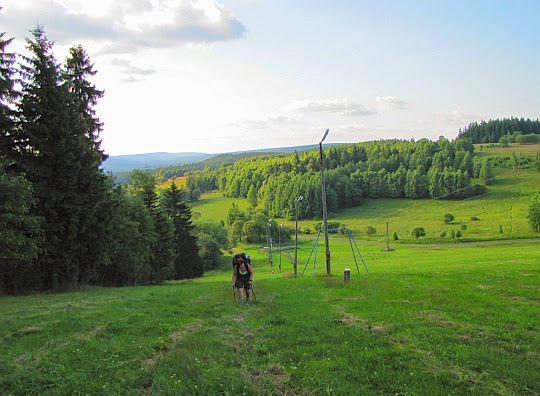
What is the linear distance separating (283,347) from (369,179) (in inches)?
5517

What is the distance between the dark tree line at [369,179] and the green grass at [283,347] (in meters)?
116

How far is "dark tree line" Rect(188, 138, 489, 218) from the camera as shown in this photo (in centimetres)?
13100

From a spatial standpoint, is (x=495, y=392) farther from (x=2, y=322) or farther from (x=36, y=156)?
(x=36, y=156)

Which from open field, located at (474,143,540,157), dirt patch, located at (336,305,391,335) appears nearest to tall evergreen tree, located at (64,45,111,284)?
dirt patch, located at (336,305,391,335)

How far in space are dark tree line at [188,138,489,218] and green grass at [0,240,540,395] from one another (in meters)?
116

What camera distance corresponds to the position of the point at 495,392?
599 centimetres

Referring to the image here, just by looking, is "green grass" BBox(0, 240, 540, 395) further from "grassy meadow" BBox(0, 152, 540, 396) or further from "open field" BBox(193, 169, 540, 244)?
"open field" BBox(193, 169, 540, 244)

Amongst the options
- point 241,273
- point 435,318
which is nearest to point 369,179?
point 241,273

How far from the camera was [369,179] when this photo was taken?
14312cm

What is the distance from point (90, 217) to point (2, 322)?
14.1m

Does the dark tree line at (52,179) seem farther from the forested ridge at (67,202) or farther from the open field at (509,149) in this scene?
the open field at (509,149)

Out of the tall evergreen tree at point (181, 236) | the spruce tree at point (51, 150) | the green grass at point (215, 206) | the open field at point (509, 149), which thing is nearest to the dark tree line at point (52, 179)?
the spruce tree at point (51, 150)

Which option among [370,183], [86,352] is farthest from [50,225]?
[370,183]

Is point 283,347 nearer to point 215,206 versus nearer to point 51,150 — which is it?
point 51,150
